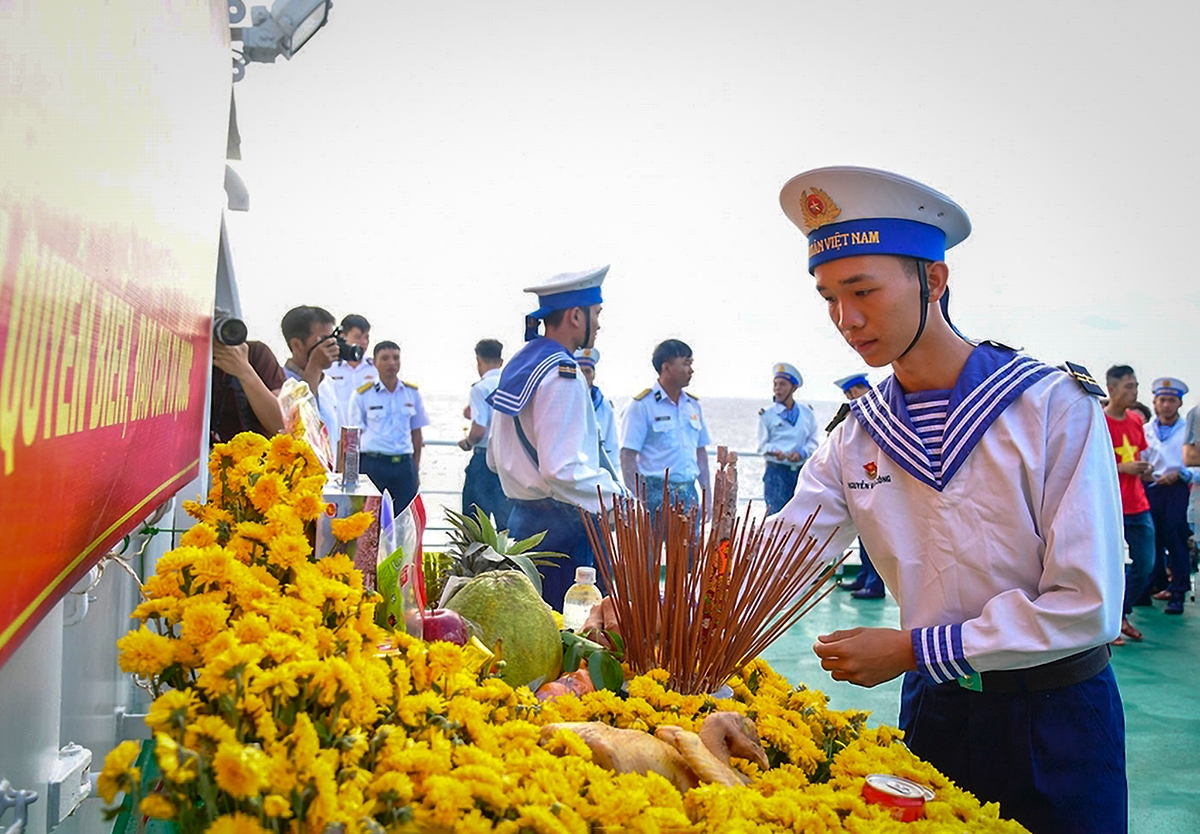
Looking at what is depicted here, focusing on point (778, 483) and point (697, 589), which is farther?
point (778, 483)

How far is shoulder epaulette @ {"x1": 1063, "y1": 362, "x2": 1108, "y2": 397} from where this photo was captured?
174 cm

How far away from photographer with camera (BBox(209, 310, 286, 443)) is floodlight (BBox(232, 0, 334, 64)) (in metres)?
1.35

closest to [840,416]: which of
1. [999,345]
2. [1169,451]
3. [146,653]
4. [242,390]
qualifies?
[999,345]

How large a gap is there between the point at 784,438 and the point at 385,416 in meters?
3.81

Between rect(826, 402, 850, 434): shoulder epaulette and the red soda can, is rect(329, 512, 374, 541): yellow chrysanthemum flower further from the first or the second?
rect(826, 402, 850, 434): shoulder epaulette

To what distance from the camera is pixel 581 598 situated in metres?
2.74

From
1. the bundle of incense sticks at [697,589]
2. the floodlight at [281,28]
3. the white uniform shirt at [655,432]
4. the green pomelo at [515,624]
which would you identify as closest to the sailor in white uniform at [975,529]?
the bundle of incense sticks at [697,589]

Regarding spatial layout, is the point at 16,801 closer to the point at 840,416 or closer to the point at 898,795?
the point at 898,795

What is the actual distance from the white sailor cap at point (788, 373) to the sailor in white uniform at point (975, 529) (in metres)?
7.67

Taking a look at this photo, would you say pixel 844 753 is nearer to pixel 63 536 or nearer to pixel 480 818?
pixel 480 818

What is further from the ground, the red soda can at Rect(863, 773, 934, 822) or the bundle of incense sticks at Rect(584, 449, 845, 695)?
the bundle of incense sticks at Rect(584, 449, 845, 695)

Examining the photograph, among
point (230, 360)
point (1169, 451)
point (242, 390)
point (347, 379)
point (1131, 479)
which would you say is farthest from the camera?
point (347, 379)

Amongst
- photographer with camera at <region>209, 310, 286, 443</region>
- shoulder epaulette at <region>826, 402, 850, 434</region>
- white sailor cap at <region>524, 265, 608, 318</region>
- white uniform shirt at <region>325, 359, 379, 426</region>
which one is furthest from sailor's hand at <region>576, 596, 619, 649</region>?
white uniform shirt at <region>325, 359, 379, 426</region>

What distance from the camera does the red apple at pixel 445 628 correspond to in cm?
158
